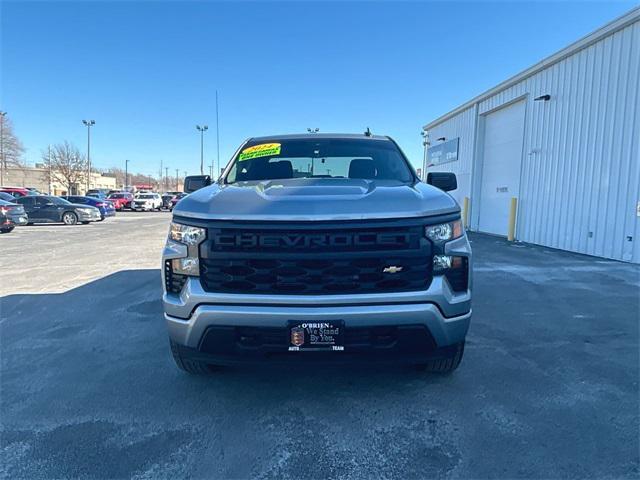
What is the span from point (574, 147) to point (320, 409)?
36.7 feet

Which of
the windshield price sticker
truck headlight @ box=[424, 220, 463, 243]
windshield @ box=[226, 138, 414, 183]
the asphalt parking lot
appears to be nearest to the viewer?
the asphalt parking lot

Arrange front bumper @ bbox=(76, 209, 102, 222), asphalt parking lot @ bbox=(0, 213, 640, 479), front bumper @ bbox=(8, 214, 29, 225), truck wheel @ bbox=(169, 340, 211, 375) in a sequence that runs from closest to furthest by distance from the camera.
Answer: asphalt parking lot @ bbox=(0, 213, 640, 479), truck wheel @ bbox=(169, 340, 211, 375), front bumper @ bbox=(8, 214, 29, 225), front bumper @ bbox=(76, 209, 102, 222)

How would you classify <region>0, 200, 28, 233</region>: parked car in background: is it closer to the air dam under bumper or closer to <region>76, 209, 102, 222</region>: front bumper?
<region>76, 209, 102, 222</region>: front bumper

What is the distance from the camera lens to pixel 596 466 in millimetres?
2023

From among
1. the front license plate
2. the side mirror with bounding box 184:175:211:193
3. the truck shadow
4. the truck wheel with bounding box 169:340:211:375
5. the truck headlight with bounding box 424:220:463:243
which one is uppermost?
the side mirror with bounding box 184:175:211:193

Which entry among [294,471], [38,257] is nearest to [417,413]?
[294,471]

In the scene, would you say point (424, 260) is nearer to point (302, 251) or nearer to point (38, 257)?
point (302, 251)

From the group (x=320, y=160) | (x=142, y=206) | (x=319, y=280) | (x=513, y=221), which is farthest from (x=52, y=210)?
(x=319, y=280)

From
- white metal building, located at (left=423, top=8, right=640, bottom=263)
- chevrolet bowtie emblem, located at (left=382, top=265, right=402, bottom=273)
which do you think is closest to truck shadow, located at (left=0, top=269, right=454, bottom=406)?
chevrolet bowtie emblem, located at (left=382, top=265, right=402, bottom=273)

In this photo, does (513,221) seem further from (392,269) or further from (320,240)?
(320,240)

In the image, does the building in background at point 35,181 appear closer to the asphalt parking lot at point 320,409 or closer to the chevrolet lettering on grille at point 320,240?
the asphalt parking lot at point 320,409

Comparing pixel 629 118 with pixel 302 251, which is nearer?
pixel 302 251

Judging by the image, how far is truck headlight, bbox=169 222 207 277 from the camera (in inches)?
92.7

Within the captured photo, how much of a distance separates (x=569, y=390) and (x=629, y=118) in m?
8.94
